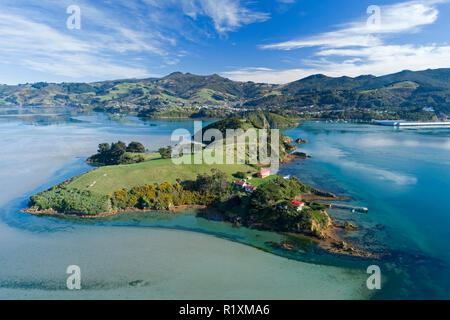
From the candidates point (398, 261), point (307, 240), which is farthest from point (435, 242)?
point (307, 240)

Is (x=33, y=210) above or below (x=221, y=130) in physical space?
below

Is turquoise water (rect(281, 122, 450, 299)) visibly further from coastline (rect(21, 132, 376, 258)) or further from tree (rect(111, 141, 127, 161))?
tree (rect(111, 141, 127, 161))

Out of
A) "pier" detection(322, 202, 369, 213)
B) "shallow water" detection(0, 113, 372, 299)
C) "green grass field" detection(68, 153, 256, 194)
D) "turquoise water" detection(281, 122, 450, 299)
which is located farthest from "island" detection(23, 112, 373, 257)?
"turquoise water" detection(281, 122, 450, 299)

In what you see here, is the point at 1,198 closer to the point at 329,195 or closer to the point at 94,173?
the point at 94,173

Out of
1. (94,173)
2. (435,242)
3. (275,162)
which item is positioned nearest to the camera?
(435,242)

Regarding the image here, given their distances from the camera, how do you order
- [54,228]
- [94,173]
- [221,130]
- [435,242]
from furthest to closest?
[221,130] < [94,173] < [54,228] < [435,242]

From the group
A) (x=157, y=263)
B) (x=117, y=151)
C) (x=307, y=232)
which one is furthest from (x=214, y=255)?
(x=117, y=151)

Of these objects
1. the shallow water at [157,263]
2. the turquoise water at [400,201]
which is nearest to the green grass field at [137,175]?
the shallow water at [157,263]

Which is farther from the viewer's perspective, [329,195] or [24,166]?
[24,166]
